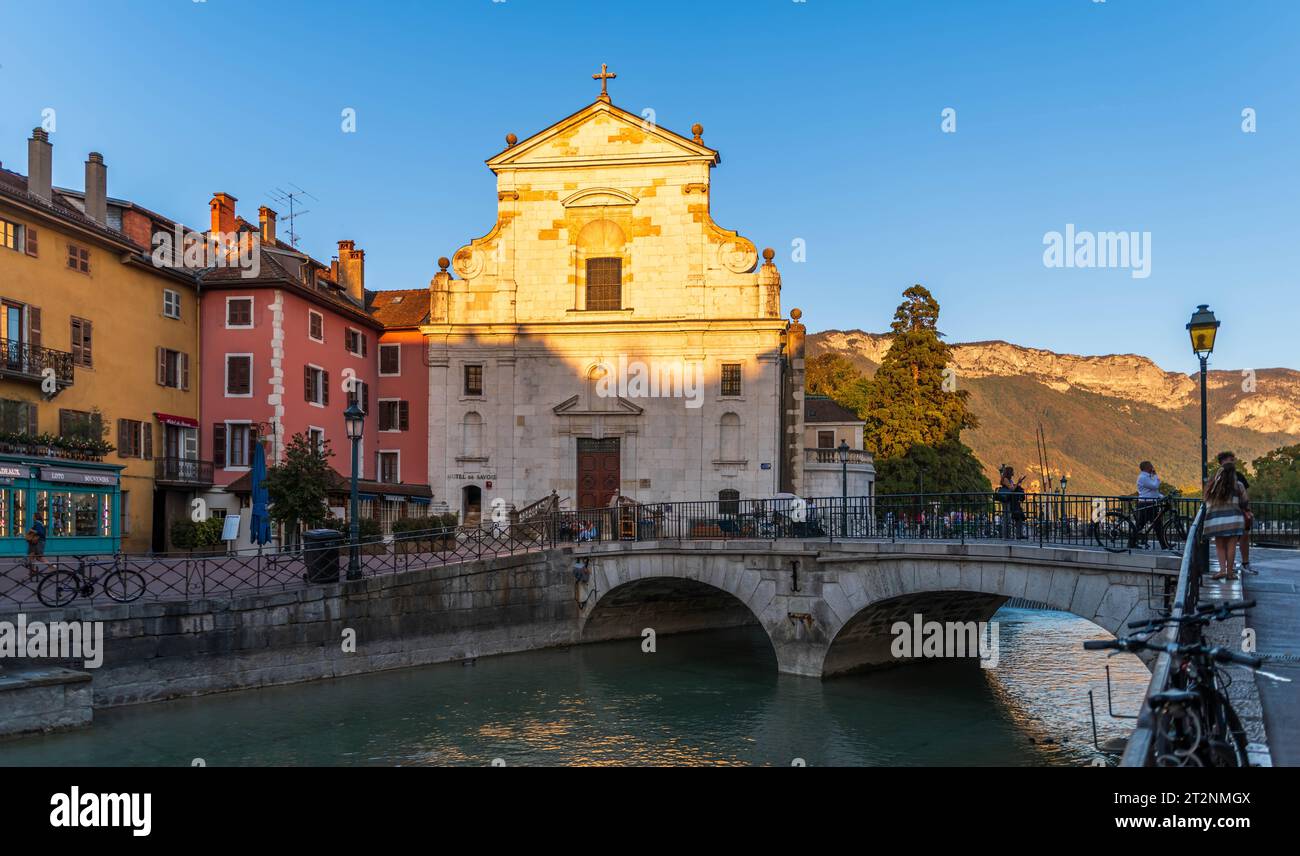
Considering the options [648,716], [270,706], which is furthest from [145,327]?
[648,716]

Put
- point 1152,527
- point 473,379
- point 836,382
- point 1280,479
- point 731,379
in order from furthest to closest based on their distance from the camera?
point 836,382 < point 1280,479 < point 473,379 < point 731,379 < point 1152,527

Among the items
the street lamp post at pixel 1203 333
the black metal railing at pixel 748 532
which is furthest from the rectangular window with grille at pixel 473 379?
the street lamp post at pixel 1203 333

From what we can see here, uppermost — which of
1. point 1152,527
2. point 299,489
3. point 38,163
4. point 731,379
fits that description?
point 38,163

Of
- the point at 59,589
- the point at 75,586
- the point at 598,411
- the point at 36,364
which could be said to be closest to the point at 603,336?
the point at 598,411

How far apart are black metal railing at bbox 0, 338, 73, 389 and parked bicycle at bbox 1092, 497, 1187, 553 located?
2997 cm

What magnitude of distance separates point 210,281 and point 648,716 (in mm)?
28345

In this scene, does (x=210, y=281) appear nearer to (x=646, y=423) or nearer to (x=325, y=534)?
(x=646, y=423)

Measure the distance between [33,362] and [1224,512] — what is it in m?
32.4

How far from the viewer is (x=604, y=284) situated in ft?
141

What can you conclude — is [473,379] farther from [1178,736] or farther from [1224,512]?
[1178,736]

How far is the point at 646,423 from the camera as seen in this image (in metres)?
42.1

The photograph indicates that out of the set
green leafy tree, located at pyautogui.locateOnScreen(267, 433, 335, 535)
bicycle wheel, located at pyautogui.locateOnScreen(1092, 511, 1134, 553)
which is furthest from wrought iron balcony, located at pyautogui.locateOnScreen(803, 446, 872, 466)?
bicycle wheel, located at pyautogui.locateOnScreen(1092, 511, 1134, 553)

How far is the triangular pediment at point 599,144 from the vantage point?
1663 inches

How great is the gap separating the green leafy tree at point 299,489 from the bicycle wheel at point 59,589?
29.3ft
